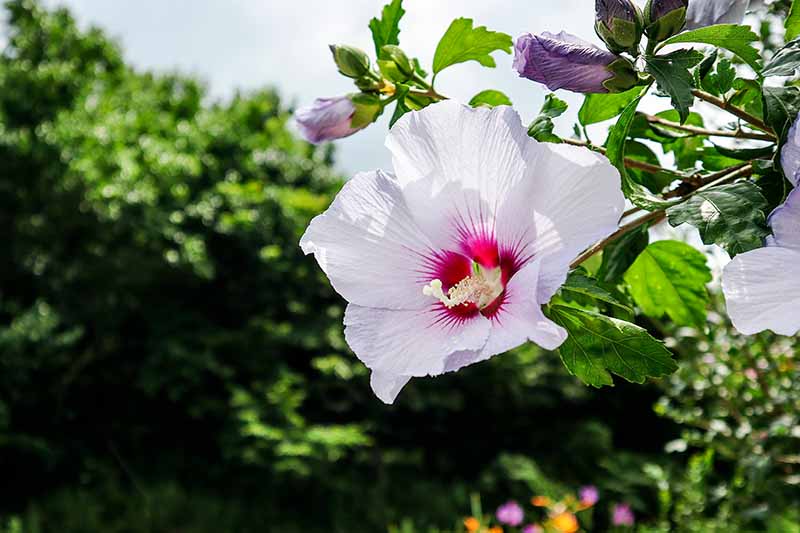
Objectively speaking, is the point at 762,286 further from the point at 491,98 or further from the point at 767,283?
the point at 491,98

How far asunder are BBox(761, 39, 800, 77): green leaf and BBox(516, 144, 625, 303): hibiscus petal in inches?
4.0

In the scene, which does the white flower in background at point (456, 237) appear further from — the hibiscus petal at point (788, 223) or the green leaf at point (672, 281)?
the green leaf at point (672, 281)

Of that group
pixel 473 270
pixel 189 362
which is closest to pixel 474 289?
pixel 473 270

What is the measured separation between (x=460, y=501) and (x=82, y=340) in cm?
282

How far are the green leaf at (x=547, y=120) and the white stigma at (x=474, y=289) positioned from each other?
0.20ft

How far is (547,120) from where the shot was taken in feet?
1.11

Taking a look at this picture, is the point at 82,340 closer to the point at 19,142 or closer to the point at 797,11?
the point at 19,142

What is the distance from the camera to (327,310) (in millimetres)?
5801

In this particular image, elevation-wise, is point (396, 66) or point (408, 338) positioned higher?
point (396, 66)

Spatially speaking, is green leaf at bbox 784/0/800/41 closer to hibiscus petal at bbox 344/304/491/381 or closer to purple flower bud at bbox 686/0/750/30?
purple flower bud at bbox 686/0/750/30

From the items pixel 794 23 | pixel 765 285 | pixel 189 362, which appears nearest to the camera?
pixel 765 285

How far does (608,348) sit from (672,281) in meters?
0.18

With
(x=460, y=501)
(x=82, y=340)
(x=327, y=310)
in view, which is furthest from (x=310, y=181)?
(x=460, y=501)

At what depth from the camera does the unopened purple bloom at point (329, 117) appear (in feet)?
1.44
